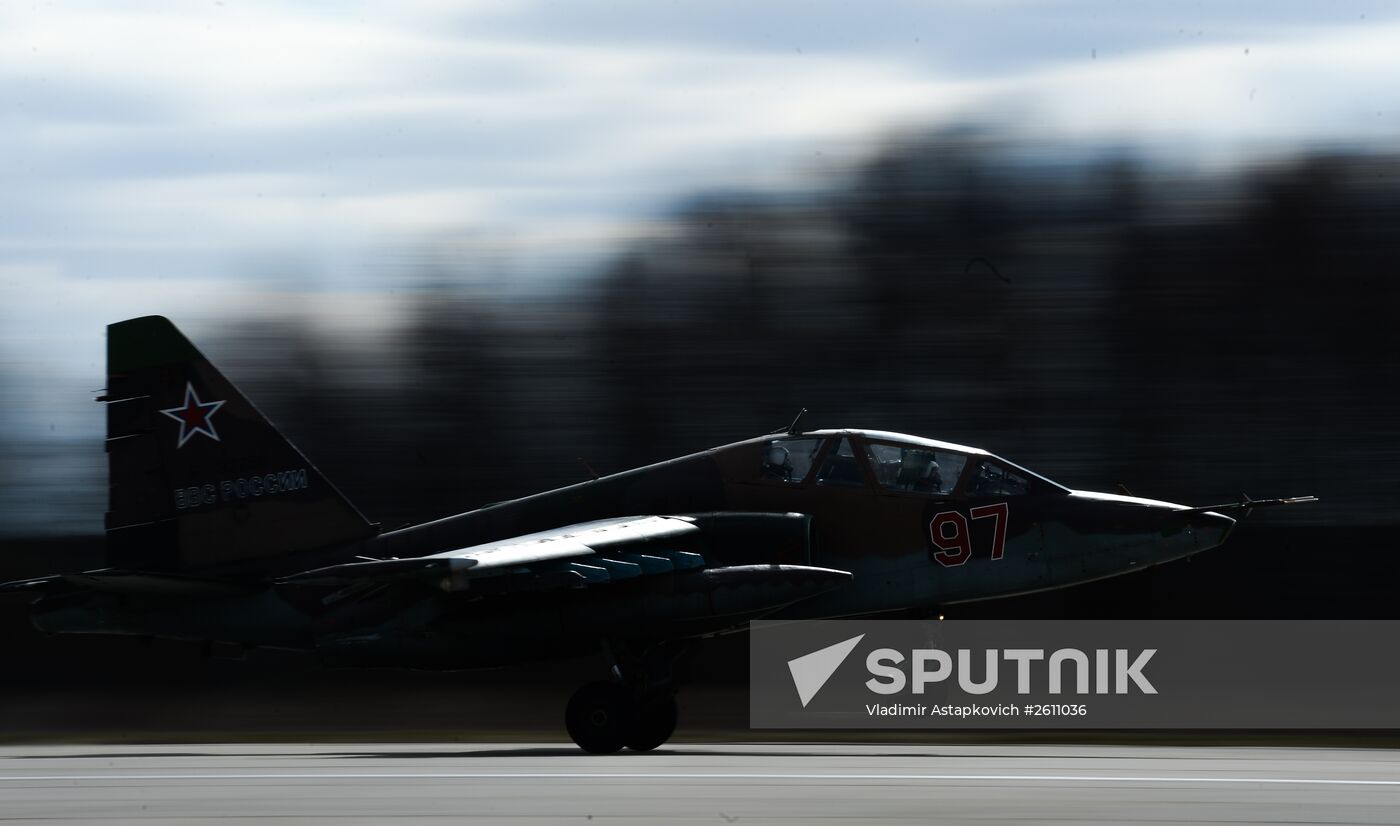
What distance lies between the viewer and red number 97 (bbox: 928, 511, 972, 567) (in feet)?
48.9

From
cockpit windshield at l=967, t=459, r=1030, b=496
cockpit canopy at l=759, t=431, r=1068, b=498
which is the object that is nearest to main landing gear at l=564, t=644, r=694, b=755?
cockpit canopy at l=759, t=431, r=1068, b=498

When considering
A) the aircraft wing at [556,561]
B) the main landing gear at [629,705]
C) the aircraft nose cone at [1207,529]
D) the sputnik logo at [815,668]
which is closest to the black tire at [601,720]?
the main landing gear at [629,705]

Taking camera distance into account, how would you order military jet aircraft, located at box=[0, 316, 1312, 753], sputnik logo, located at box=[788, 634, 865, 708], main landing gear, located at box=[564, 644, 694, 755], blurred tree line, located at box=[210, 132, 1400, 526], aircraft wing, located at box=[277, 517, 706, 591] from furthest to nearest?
blurred tree line, located at box=[210, 132, 1400, 526], sputnik logo, located at box=[788, 634, 865, 708], main landing gear, located at box=[564, 644, 694, 755], military jet aircraft, located at box=[0, 316, 1312, 753], aircraft wing, located at box=[277, 517, 706, 591]

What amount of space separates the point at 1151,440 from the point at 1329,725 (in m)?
8.21

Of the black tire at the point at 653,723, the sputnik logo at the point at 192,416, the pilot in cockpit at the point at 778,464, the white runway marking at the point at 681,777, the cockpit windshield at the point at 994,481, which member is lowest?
the black tire at the point at 653,723

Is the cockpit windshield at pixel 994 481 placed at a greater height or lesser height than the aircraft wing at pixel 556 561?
greater

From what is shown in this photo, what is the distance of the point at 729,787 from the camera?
11227mm

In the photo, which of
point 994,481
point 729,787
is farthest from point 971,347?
point 729,787

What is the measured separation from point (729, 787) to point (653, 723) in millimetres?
4155

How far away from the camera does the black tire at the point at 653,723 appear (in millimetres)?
14984

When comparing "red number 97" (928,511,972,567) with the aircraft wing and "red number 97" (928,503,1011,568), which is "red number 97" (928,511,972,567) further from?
the aircraft wing

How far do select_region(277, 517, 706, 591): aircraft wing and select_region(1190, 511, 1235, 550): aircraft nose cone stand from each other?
173 inches

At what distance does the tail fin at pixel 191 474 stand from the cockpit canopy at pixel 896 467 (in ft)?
14.6

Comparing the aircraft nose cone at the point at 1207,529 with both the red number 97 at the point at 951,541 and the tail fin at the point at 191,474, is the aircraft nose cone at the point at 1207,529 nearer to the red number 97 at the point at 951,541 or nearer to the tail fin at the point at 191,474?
the red number 97 at the point at 951,541
